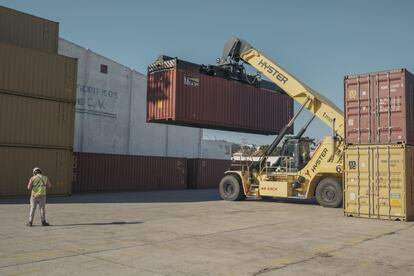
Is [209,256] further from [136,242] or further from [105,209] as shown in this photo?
[105,209]

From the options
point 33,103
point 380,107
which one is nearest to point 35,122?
point 33,103

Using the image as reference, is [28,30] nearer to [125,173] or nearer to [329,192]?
[125,173]

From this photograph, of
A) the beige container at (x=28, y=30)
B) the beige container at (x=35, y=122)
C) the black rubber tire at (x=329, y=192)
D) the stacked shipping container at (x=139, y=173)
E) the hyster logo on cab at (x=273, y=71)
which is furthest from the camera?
the stacked shipping container at (x=139, y=173)

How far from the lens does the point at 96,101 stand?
3656 cm

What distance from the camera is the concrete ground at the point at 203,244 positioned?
723cm

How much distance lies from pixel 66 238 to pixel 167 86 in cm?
1232

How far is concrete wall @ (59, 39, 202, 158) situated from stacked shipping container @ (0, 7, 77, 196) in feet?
37.7

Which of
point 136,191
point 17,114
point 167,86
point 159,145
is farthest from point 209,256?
point 159,145

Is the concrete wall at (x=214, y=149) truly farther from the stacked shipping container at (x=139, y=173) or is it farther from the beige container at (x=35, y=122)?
the beige container at (x=35, y=122)

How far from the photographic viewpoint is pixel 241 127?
24297 millimetres

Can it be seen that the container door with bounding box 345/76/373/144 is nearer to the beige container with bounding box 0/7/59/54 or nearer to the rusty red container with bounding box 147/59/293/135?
the rusty red container with bounding box 147/59/293/135

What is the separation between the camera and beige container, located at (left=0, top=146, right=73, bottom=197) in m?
20.4

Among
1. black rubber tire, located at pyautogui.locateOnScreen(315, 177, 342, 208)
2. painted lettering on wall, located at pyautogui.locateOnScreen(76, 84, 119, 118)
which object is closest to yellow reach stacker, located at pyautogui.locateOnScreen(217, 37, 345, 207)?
black rubber tire, located at pyautogui.locateOnScreen(315, 177, 342, 208)

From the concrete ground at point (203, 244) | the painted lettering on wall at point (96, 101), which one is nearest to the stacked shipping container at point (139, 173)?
the painted lettering on wall at point (96, 101)
